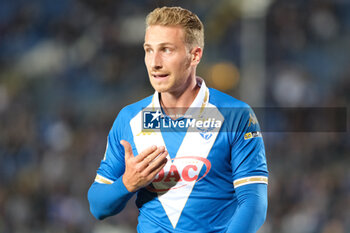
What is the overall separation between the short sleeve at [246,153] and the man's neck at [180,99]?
13.2 inches

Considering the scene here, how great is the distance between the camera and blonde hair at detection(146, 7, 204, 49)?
3291 millimetres

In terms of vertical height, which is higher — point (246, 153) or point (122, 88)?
point (122, 88)

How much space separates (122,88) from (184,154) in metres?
7.19

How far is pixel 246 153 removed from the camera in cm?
320

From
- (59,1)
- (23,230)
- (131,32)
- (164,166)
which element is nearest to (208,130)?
(164,166)

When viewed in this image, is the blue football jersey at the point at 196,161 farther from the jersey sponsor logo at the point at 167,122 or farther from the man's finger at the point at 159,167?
the man's finger at the point at 159,167

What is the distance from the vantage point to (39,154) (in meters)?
9.59

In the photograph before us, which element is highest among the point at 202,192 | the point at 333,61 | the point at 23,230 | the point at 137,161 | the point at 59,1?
the point at 59,1

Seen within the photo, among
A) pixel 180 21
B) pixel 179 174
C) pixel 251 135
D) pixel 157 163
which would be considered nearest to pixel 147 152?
pixel 157 163

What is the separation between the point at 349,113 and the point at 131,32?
4311mm

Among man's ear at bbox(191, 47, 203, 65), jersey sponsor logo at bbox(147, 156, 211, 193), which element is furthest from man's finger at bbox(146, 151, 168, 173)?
man's ear at bbox(191, 47, 203, 65)

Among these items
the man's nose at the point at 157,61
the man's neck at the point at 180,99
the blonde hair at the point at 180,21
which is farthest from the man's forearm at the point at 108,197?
the blonde hair at the point at 180,21

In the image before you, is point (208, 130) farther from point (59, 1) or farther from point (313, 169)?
point (59, 1)

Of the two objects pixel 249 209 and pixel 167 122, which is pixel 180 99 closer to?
pixel 167 122
